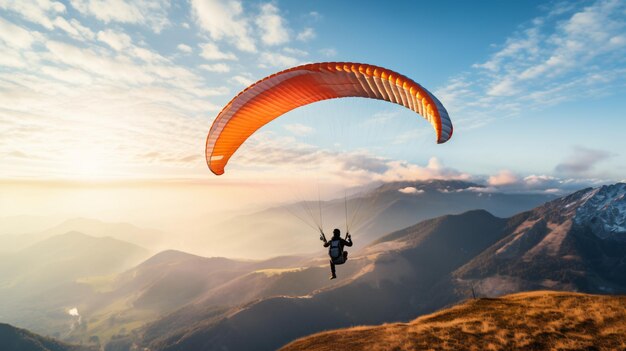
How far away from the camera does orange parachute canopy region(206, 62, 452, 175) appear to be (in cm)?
1565

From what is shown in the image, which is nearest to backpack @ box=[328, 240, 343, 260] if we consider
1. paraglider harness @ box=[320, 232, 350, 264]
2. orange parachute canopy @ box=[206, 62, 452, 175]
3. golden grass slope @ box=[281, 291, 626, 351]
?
paraglider harness @ box=[320, 232, 350, 264]

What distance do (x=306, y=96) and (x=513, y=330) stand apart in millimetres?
16053

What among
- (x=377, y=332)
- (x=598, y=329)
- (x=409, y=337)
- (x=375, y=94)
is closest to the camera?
(x=598, y=329)

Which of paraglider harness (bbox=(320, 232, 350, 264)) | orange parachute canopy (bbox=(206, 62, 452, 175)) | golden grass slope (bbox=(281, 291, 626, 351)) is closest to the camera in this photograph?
golden grass slope (bbox=(281, 291, 626, 351))

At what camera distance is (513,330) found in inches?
639

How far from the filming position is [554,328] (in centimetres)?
1587

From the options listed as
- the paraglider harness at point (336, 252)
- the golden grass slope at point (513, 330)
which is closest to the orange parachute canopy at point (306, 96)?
the paraglider harness at point (336, 252)

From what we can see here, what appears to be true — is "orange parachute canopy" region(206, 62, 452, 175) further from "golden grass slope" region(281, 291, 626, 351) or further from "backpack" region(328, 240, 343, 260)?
"golden grass slope" region(281, 291, 626, 351)

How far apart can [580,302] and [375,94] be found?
53.6ft

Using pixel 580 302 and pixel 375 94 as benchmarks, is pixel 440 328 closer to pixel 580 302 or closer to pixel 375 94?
pixel 580 302

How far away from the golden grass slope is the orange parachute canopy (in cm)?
952

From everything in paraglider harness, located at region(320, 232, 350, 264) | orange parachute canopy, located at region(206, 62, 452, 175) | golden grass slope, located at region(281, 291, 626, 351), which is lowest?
golden grass slope, located at region(281, 291, 626, 351)

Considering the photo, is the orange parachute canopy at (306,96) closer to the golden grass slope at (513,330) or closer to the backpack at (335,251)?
the backpack at (335,251)

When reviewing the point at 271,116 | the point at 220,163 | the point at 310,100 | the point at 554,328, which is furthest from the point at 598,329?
the point at 220,163
